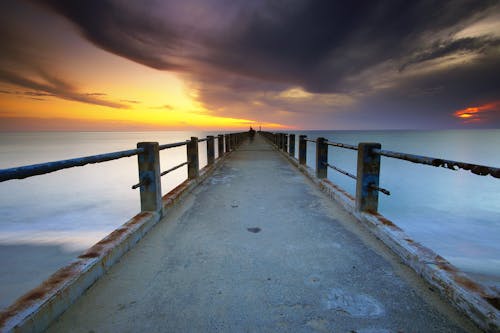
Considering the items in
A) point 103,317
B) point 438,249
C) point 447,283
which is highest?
point 447,283

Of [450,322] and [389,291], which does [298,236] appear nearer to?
[389,291]

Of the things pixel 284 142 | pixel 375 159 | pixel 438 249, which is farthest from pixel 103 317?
pixel 284 142

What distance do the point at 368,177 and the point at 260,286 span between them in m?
2.05

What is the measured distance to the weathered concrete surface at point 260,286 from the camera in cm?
153

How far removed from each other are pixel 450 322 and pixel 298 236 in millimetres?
1483

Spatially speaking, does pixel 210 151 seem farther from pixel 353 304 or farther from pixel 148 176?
pixel 353 304

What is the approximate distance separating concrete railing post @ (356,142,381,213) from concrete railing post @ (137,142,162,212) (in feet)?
8.80

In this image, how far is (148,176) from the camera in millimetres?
3223

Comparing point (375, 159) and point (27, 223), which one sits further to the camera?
point (27, 223)

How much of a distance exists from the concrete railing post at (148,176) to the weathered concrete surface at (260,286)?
332mm

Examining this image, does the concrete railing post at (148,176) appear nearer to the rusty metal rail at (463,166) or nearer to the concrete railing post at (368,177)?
the concrete railing post at (368,177)

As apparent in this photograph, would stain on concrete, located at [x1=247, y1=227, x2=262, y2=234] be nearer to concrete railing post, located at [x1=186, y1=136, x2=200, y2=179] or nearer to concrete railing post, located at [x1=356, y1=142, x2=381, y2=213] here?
concrete railing post, located at [x1=356, y1=142, x2=381, y2=213]

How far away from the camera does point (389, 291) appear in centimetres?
183

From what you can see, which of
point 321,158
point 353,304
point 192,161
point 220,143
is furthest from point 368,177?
point 220,143
